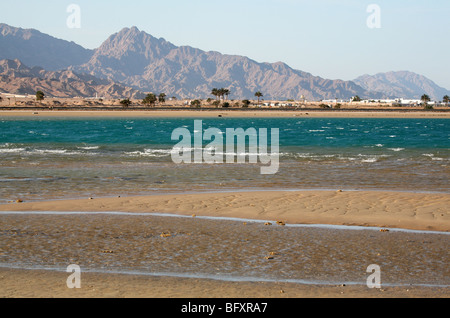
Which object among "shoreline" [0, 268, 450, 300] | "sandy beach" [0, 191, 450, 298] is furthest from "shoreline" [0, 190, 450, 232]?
"shoreline" [0, 268, 450, 300]

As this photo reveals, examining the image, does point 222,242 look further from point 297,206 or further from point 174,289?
point 297,206

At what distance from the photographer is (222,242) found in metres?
14.0

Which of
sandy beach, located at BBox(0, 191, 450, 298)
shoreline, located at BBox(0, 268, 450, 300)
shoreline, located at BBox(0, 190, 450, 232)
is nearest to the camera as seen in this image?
shoreline, located at BBox(0, 268, 450, 300)

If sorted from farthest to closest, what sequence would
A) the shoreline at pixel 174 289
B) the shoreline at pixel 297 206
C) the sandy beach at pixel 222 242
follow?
the shoreline at pixel 297 206 < the sandy beach at pixel 222 242 < the shoreline at pixel 174 289

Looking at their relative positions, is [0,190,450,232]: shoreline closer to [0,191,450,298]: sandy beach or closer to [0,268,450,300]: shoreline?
[0,191,450,298]: sandy beach

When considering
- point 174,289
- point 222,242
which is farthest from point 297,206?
point 174,289

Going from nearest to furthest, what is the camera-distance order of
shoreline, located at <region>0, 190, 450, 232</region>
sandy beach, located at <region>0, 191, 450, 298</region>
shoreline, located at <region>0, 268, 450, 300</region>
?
shoreline, located at <region>0, 268, 450, 300</region> → sandy beach, located at <region>0, 191, 450, 298</region> → shoreline, located at <region>0, 190, 450, 232</region>

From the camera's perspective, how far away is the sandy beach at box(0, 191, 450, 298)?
10.3 m

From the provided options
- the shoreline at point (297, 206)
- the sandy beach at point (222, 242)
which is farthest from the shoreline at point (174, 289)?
the shoreline at point (297, 206)

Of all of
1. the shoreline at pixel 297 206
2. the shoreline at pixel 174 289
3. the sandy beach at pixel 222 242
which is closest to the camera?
the shoreline at pixel 174 289

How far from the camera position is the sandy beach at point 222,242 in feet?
33.7

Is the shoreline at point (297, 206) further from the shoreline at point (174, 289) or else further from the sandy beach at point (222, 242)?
the shoreline at point (174, 289)

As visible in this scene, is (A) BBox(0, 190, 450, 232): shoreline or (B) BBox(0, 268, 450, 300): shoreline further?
(A) BBox(0, 190, 450, 232): shoreline
